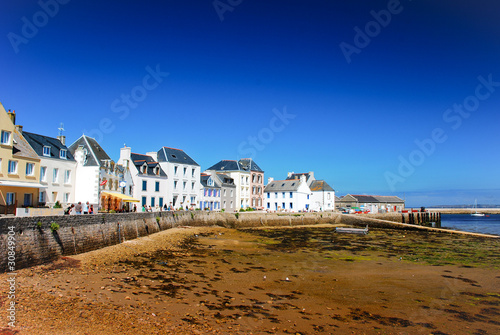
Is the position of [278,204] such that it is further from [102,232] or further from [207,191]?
[102,232]

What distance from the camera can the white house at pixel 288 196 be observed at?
70.8 meters

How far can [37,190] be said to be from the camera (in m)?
29.0

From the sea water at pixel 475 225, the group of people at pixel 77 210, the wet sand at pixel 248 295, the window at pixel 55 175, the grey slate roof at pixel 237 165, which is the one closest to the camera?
the wet sand at pixel 248 295

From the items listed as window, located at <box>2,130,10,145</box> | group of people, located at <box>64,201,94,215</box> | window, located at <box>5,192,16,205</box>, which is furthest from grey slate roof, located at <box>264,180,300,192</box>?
window, located at <box>2,130,10,145</box>

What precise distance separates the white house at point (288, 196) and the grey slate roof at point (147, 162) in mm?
29221

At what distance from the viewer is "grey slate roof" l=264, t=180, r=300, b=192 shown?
7131cm

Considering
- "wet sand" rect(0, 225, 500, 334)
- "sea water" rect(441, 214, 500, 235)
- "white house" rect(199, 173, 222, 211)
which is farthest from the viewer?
"sea water" rect(441, 214, 500, 235)

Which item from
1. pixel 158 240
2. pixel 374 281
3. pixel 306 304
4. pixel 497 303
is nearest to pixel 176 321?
pixel 306 304

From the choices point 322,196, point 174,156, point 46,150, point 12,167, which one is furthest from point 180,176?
point 322,196

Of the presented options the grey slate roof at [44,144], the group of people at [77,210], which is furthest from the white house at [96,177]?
the group of people at [77,210]

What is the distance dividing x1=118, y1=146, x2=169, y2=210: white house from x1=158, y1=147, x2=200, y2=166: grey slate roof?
4.71ft

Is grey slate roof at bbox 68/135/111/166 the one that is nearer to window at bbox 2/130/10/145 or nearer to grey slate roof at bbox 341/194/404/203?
window at bbox 2/130/10/145

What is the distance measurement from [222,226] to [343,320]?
37919 mm

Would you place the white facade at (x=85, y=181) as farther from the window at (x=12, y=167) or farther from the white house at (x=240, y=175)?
the white house at (x=240, y=175)
